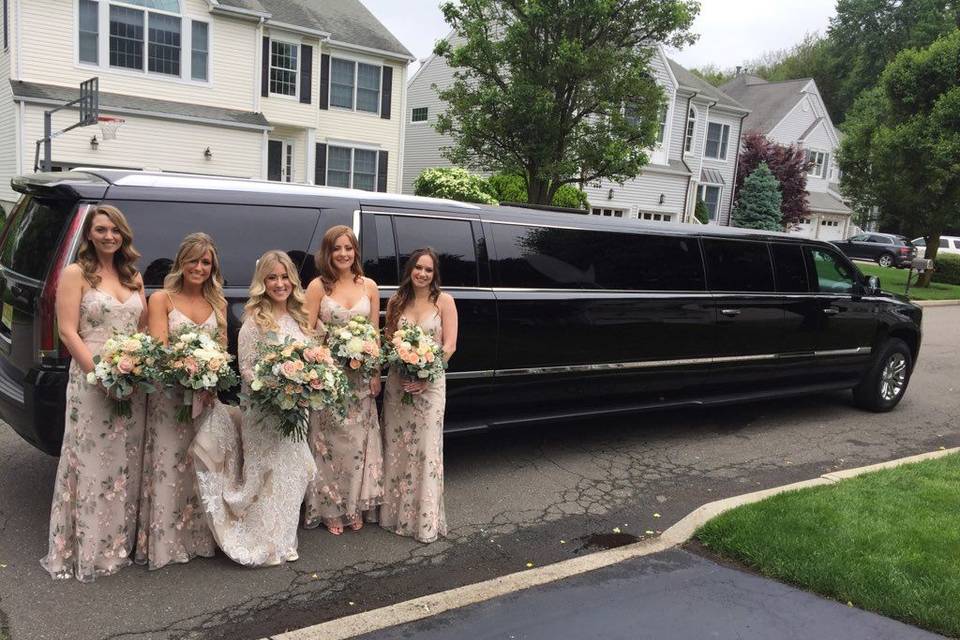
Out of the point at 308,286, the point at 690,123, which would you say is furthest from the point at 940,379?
the point at 690,123

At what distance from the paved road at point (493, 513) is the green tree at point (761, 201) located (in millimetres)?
27240

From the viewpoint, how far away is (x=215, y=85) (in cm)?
2112

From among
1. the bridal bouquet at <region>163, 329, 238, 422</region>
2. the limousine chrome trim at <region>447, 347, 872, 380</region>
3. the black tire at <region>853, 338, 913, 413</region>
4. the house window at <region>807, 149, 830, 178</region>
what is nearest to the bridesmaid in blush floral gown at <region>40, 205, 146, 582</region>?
the bridal bouquet at <region>163, 329, 238, 422</region>

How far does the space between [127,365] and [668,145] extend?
3072 centimetres

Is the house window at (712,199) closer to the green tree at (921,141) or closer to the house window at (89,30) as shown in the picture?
the green tree at (921,141)

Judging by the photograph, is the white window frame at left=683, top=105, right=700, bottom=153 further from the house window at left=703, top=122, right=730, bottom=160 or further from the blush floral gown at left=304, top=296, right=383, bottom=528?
the blush floral gown at left=304, top=296, right=383, bottom=528

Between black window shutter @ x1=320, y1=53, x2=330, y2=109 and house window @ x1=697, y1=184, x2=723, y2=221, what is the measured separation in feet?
61.8

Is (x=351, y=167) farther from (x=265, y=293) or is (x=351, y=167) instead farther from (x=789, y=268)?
(x=265, y=293)

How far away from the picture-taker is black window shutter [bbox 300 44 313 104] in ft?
75.4

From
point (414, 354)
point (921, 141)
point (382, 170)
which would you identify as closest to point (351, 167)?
point (382, 170)

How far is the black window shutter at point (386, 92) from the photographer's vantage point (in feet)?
81.6

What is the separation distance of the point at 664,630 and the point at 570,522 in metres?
1.49

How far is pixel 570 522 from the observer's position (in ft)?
16.9

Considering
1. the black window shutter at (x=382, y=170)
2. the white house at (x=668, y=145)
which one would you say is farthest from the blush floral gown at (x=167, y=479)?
the white house at (x=668, y=145)
